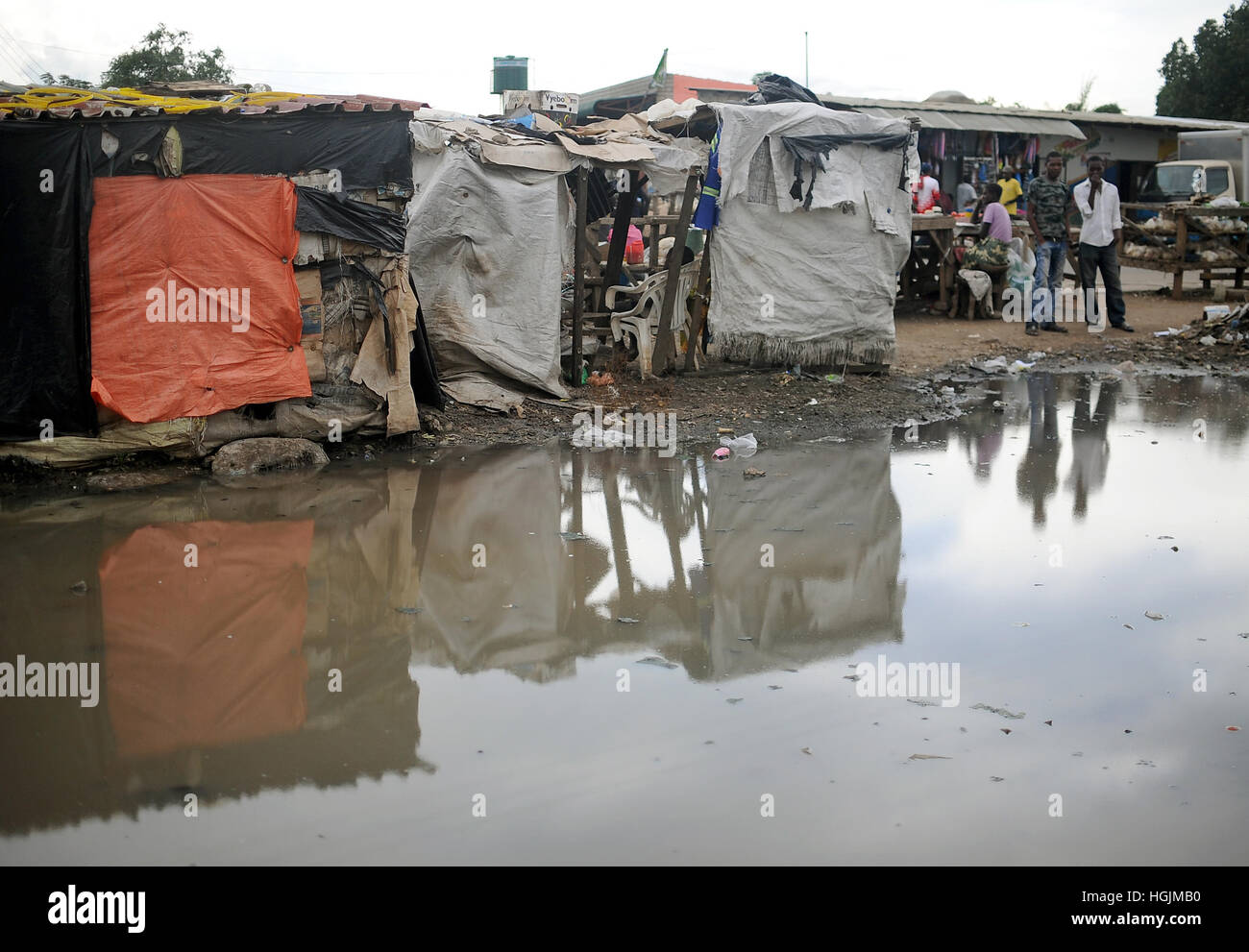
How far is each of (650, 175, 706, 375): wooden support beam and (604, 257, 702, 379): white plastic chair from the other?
6cm

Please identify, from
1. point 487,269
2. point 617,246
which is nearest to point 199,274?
point 487,269

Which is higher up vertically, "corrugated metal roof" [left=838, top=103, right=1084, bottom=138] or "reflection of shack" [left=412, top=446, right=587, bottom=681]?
"corrugated metal roof" [left=838, top=103, right=1084, bottom=138]

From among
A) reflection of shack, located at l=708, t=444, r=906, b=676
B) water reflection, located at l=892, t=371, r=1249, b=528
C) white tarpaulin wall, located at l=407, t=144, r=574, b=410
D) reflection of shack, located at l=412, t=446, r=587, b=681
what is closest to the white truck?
water reflection, located at l=892, t=371, r=1249, b=528

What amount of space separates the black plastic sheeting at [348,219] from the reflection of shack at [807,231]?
3409mm

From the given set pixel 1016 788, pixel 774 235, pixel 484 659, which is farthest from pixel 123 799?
pixel 774 235

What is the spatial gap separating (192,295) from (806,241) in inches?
232

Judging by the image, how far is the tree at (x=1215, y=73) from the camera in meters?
34.5

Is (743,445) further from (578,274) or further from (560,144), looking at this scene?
(560,144)

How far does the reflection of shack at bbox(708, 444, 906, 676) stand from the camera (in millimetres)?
4875

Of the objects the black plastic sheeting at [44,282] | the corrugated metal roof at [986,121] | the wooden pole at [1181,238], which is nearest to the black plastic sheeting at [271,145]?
the black plastic sheeting at [44,282]

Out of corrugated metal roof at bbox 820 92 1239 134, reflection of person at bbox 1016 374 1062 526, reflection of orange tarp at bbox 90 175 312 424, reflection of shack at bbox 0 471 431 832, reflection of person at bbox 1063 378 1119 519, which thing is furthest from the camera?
corrugated metal roof at bbox 820 92 1239 134

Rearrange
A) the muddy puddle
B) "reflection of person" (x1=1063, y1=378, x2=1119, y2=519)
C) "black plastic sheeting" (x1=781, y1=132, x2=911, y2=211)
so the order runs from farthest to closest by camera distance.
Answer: "black plastic sheeting" (x1=781, y1=132, x2=911, y2=211)
"reflection of person" (x1=1063, y1=378, x2=1119, y2=519)
the muddy puddle

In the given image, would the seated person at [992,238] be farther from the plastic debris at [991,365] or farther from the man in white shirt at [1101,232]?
the plastic debris at [991,365]

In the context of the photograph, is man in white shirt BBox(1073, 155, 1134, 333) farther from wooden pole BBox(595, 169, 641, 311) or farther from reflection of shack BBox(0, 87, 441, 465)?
reflection of shack BBox(0, 87, 441, 465)
